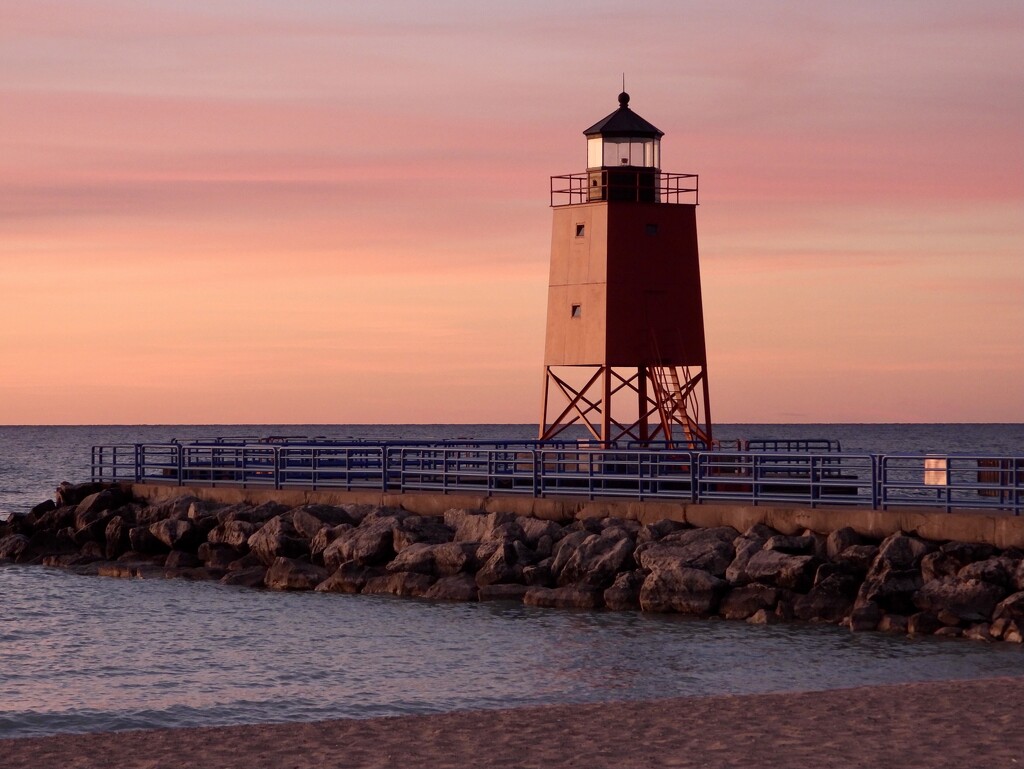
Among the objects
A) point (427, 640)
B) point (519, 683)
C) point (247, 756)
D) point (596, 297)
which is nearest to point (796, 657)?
point (519, 683)

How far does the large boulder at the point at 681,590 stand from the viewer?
2347 cm

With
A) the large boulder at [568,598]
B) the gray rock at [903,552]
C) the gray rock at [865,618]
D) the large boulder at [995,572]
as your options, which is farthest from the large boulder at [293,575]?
the large boulder at [995,572]

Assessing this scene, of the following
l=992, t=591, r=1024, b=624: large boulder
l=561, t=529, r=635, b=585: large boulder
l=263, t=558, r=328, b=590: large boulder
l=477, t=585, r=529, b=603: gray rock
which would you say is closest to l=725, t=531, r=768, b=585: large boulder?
l=561, t=529, r=635, b=585: large boulder

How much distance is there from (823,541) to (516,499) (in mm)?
6565

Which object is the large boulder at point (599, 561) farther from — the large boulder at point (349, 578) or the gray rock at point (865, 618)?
the gray rock at point (865, 618)

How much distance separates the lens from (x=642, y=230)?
3419 cm

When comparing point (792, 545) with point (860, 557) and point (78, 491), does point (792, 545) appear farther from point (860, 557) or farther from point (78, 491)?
point (78, 491)

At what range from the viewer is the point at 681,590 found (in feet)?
77.6

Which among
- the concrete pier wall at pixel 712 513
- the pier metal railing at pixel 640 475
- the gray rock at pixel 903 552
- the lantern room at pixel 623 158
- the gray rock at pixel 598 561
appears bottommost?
the gray rock at pixel 598 561

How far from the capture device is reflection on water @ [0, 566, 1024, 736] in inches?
707

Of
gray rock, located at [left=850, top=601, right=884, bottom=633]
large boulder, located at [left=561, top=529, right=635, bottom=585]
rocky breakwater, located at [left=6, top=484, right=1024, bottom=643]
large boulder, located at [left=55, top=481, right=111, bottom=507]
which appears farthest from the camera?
large boulder, located at [left=55, top=481, right=111, bottom=507]

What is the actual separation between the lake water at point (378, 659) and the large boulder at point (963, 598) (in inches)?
34.2

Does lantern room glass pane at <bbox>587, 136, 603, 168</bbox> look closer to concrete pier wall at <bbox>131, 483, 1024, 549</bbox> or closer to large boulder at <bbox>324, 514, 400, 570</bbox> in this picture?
concrete pier wall at <bbox>131, 483, 1024, 549</bbox>

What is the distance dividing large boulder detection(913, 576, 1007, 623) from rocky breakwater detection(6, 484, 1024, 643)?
0.02 meters
